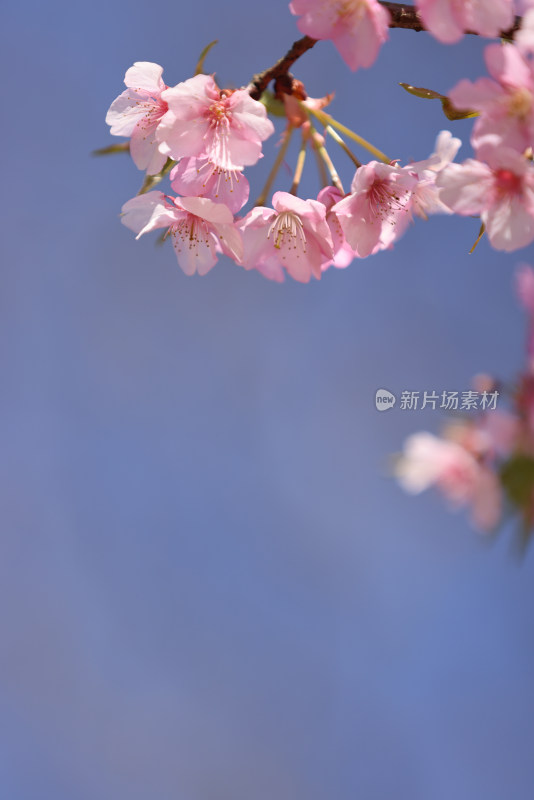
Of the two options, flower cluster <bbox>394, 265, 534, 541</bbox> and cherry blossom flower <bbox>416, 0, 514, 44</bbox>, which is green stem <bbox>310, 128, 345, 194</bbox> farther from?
flower cluster <bbox>394, 265, 534, 541</bbox>

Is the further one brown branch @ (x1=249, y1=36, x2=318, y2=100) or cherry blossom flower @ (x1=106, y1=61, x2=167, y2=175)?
cherry blossom flower @ (x1=106, y1=61, x2=167, y2=175)

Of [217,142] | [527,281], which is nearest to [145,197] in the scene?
[217,142]

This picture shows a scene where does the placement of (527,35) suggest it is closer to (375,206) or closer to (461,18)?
(461,18)

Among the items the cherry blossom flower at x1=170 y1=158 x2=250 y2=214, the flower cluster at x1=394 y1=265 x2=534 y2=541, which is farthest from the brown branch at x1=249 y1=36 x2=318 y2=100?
the flower cluster at x1=394 y1=265 x2=534 y2=541

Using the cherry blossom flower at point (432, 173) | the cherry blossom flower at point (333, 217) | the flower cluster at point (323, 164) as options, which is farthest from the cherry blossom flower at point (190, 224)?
the cherry blossom flower at point (432, 173)

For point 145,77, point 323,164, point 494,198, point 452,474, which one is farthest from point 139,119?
point 452,474
